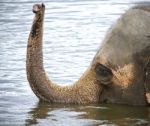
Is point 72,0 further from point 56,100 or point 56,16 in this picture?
point 56,100

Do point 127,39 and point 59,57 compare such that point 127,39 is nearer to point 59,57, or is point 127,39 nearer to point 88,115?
point 88,115

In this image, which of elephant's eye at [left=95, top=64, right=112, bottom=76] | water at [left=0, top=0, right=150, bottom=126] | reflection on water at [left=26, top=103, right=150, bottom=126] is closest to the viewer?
reflection on water at [left=26, top=103, right=150, bottom=126]

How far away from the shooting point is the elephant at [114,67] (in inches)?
372

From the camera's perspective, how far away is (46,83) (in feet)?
31.6

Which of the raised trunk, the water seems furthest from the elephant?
the water

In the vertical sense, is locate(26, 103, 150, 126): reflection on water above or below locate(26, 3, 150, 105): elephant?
below

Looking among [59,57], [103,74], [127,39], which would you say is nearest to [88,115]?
[103,74]

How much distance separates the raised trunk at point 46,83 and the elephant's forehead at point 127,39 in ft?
1.05

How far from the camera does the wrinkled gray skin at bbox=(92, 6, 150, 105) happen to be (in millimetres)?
9445

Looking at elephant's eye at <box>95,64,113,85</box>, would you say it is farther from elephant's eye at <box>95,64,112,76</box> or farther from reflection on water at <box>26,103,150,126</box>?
reflection on water at <box>26,103,150,126</box>

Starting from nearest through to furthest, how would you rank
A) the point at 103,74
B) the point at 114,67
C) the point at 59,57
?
1. the point at 114,67
2. the point at 103,74
3. the point at 59,57

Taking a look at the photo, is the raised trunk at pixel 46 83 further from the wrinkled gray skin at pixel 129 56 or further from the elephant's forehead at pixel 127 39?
the elephant's forehead at pixel 127 39

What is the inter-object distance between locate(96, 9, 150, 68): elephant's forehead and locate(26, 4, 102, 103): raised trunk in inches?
12.6

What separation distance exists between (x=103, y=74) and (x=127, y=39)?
47 cm
